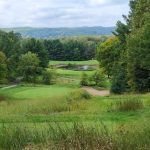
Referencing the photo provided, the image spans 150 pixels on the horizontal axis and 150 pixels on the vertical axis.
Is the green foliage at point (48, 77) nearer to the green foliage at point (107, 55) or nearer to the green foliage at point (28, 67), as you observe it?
the green foliage at point (28, 67)

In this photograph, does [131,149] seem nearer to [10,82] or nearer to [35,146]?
[35,146]

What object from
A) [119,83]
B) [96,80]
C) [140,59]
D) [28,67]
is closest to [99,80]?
[96,80]

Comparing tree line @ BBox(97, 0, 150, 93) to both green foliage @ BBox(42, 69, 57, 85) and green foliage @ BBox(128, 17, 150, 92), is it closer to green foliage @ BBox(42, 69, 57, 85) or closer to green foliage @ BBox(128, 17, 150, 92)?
green foliage @ BBox(128, 17, 150, 92)

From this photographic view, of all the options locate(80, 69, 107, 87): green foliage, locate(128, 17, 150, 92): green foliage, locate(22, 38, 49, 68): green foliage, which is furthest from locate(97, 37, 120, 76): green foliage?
locate(22, 38, 49, 68): green foliage

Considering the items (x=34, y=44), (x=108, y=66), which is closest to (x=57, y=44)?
(x=34, y=44)

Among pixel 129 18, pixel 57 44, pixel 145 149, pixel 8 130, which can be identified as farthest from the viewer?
pixel 57 44

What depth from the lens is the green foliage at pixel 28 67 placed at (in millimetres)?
101812

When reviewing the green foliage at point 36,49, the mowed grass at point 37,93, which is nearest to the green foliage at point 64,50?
the green foliage at point 36,49

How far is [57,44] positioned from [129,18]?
93.2m

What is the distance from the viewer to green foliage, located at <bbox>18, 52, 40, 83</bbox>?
101812 mm

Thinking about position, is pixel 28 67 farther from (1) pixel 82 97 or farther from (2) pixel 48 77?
(1) pixel 82 97

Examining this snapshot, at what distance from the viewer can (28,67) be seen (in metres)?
102

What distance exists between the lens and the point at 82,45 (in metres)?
168

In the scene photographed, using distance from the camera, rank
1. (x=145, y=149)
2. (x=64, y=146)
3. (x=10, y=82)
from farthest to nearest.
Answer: (x=10, y=82) → (x=64, y=146) → (x=145, y=149)
